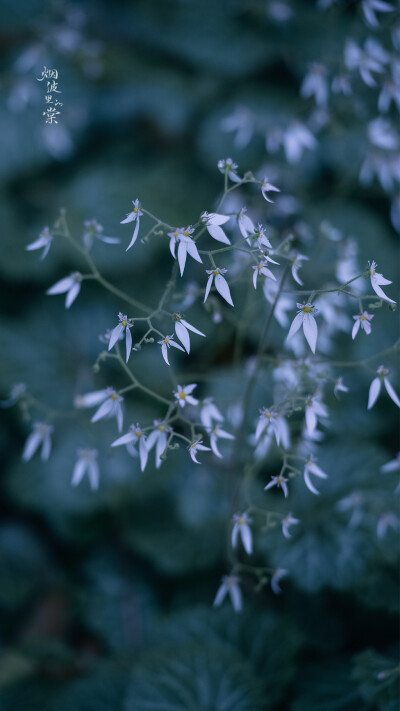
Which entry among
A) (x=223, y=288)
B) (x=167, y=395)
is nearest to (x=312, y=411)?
(x=223, y=288)

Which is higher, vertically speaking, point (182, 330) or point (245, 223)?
point (245, 223)

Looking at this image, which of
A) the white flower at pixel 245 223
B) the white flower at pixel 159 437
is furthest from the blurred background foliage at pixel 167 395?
the white flower at pixel 245 223

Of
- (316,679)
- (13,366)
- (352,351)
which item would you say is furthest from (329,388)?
(13,366)

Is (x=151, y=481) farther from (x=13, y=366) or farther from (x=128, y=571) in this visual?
(x=13, y=366)

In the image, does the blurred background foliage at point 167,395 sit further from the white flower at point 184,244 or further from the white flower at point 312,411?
the white flower at point 184,244

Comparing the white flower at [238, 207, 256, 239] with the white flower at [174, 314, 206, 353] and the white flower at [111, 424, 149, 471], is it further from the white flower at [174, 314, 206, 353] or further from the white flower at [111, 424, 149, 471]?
the white flower at [111, 424, 149, 471]

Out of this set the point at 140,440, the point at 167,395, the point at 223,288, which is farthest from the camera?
the point at 167,395

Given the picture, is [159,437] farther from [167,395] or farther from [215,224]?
[167,395]

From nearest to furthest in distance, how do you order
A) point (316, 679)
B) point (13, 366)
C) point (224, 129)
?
1. point (316, 679)
2. point (13, 366)
3. point (224, 129)

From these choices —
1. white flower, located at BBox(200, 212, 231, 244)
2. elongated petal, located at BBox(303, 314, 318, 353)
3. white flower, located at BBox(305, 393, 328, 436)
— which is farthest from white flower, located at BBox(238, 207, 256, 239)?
white flower, located at BBox(305, 393, 328, 436)
